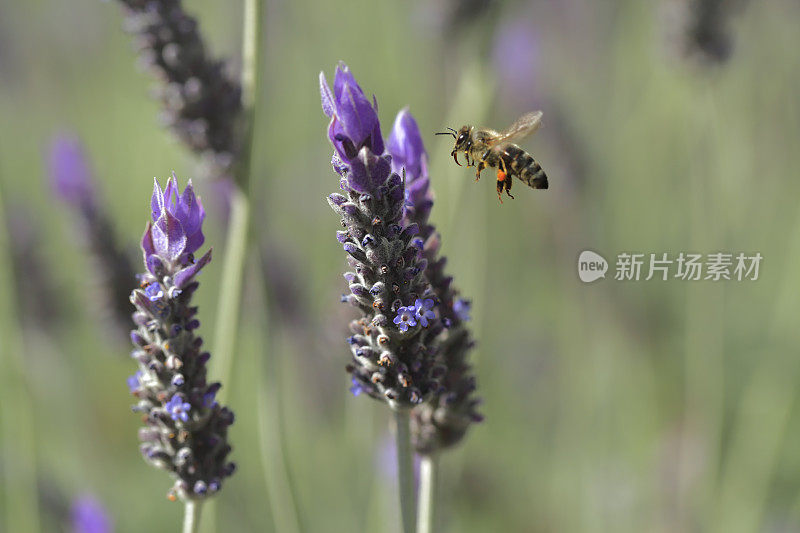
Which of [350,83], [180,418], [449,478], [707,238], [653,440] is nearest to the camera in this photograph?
[350,83]

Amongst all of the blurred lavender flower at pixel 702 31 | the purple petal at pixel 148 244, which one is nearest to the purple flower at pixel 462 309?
the purple petal at pixel 148 244

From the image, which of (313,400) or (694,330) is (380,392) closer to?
(313,400)

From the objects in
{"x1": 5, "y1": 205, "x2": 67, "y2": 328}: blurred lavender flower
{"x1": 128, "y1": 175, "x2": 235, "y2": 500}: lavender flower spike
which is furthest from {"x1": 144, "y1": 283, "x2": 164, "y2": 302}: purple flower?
{"x1": 5, "y1": 205, "x2": 67, "y2": 328}: blurred lavender flower

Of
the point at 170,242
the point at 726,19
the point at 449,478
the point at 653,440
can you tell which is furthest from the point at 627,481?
the point at 170,242

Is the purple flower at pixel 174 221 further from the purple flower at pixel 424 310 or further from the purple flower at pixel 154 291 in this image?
the purple flower at pixel 424 310

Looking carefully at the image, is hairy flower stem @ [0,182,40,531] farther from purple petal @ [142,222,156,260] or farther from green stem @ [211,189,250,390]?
purple petal @ [142,222,156,260]

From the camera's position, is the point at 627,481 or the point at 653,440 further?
the point at 653,440

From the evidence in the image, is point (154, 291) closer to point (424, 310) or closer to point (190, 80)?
point (424, 310)
